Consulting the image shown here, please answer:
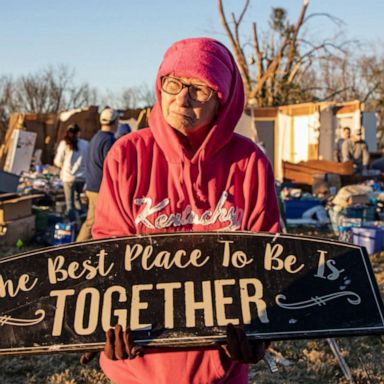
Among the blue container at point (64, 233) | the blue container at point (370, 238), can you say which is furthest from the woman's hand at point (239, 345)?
the blue container at point (370, 238)

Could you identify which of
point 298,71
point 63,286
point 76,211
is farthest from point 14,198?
point 298,71

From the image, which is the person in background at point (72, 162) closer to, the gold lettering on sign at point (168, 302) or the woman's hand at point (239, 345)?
the gold lettering on sign at point (168, 302)

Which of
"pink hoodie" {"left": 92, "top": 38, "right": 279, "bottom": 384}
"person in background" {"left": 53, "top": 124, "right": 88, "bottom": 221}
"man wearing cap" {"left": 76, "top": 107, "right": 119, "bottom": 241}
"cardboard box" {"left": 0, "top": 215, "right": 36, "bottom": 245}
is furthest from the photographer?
"person in background" {"left": 53, "top": 124, "right": 88, "bottom": 221}

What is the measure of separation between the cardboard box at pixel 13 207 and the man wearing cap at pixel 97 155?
203 centimetres

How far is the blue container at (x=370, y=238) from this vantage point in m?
7.46

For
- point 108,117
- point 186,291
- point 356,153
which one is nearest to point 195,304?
point 186,291

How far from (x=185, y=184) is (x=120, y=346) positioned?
1.88ft

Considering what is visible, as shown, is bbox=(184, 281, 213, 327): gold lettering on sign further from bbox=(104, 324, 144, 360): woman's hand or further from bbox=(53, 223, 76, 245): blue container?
bbox=(53, 223, 76, 245): blue container

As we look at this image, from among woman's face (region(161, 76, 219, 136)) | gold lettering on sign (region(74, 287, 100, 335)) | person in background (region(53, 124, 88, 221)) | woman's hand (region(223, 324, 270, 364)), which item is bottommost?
person in background (region(53, 124, 88, 221))

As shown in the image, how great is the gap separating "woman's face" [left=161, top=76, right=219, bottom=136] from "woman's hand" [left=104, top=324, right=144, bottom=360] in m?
0.68

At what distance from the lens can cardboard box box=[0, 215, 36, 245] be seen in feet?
25.6

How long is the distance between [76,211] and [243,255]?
23.7 ft

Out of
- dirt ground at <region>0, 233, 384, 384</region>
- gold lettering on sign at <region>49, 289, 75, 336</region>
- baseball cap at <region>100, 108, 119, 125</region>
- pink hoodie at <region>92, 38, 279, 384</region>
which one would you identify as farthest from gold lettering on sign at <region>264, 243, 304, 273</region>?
baseball cap at <region>100, 108, 119, 125</region>

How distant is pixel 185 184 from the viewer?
1.76m
